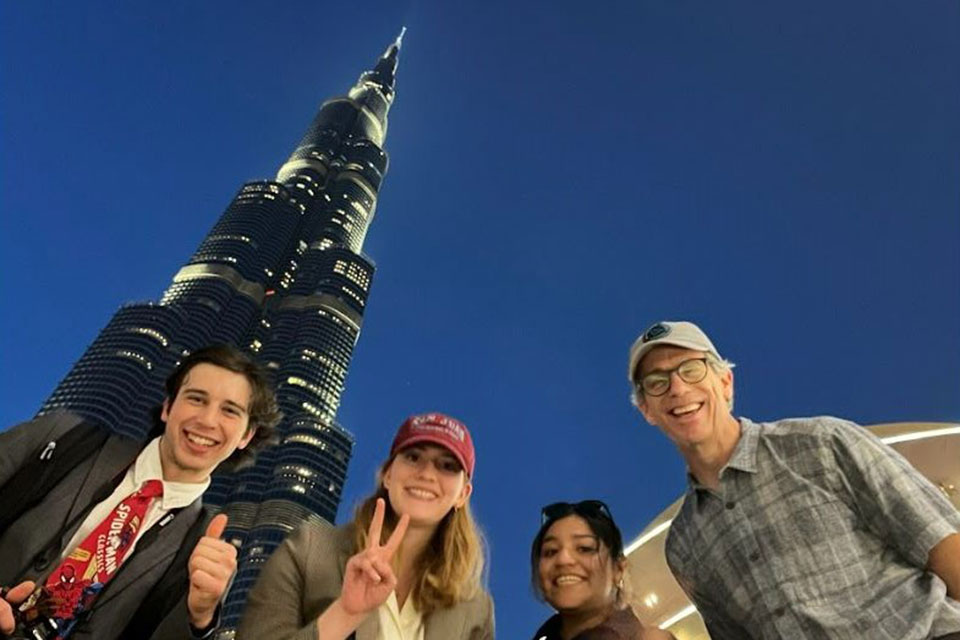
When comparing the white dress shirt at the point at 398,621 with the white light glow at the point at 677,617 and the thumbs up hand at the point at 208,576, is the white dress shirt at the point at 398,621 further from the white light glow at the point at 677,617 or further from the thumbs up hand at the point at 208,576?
the white light glow at the point at 677,617

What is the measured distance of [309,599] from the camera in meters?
2.81

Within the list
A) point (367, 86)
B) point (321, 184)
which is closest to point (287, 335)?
point (321, 184)

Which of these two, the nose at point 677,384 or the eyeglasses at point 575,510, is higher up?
the nose at point 677,384

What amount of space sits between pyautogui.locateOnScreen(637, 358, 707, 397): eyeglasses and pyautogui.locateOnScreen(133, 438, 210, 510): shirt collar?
2.38m

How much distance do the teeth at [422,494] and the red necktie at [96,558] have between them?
1.23 meters

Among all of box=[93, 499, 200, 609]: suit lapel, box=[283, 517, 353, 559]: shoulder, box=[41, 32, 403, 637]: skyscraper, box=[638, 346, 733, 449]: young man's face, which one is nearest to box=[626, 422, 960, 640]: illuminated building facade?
box=[638, 346, 733, 449]: young man's face

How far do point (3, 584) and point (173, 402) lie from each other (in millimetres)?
1021

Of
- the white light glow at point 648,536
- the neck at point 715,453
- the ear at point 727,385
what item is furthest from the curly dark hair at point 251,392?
the white light glow at point 648,536

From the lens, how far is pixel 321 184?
14688cm

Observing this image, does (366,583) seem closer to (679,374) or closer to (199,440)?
(199,440)

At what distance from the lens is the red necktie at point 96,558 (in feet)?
9.21

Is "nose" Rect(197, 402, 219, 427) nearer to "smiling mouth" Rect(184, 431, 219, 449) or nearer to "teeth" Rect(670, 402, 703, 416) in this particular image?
"smiling mouth" Rect(184, 431, 219, 449)

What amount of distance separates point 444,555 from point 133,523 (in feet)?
4.81

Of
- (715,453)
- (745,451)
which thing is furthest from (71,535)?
(745,451)
